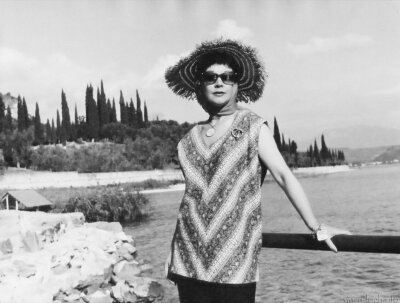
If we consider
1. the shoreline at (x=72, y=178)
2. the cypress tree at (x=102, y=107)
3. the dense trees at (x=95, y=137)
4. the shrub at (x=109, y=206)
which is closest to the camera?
the shrub at (x=109, y=206)

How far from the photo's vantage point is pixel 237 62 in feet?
7.13

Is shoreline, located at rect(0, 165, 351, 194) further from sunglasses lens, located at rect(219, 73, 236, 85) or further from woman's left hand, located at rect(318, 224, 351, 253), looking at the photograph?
woman's left hand, located at rect(318, 224, 351, 253)

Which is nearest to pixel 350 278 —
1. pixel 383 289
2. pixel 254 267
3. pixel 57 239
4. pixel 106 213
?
pixel 383 289

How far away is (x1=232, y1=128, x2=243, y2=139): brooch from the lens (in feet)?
6.49

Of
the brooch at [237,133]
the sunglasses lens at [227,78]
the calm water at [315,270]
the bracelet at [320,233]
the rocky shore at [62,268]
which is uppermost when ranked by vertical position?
the sunglasses lens at [227,78]

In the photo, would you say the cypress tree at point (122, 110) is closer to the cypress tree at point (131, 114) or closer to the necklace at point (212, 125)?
the cypress tree at point (131, 114)

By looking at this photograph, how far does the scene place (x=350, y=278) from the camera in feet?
45.3

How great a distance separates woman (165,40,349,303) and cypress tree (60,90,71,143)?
70934 mm

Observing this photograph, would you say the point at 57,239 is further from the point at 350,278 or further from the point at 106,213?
the point at 106,213

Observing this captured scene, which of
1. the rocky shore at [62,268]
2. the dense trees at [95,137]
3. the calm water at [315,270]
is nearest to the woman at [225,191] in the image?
the rocky shore at [62,268]

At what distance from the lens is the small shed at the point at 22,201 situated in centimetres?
2516

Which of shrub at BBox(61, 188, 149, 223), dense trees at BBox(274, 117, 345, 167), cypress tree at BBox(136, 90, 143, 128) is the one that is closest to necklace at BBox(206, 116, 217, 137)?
shrub at BBox(61, 188, 149, 223)

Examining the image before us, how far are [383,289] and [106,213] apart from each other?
19.7 meters

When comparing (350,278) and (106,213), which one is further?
(106,213)
